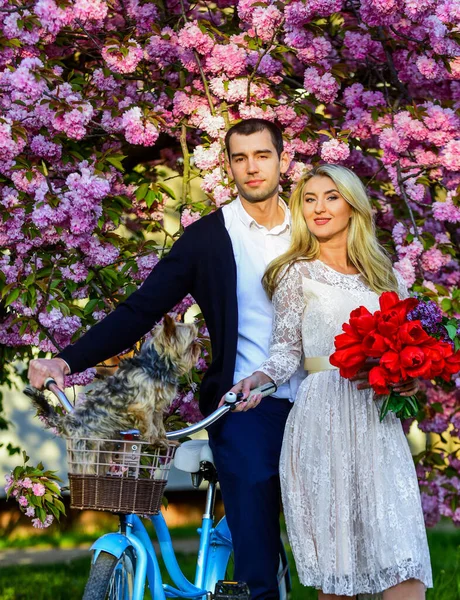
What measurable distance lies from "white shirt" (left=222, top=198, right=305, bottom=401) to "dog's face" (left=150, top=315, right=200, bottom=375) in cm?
56

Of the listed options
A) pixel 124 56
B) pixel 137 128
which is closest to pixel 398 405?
pixel 137 128

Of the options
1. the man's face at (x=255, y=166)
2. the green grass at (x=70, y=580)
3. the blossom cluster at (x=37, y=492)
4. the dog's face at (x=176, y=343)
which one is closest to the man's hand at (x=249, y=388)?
the dog's face at (x=176, y=343)

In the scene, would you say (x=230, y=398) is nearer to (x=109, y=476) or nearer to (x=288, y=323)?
(x=109, y=476)

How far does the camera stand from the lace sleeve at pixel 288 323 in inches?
150

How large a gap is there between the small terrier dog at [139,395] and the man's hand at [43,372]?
0.37ft

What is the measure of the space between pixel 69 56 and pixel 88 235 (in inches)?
47.7

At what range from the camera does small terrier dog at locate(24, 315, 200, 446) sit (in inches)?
124

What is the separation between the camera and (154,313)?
3.98m

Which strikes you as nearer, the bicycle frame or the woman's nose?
the bicycle frame

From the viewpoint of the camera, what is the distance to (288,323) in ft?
12.7

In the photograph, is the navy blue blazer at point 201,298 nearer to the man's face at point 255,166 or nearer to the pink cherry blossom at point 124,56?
the man's face at point 255,166

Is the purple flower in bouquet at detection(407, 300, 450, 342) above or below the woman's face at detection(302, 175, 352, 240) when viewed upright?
below

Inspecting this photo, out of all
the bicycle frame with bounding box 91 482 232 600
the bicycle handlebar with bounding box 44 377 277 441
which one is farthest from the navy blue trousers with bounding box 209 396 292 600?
the bicycle handlebar with bounding box 44 377 277 441

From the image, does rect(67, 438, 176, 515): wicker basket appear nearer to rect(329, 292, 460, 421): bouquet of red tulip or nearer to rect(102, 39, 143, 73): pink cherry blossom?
rect(329, 292, 460, 421): bouquet of red tulip
